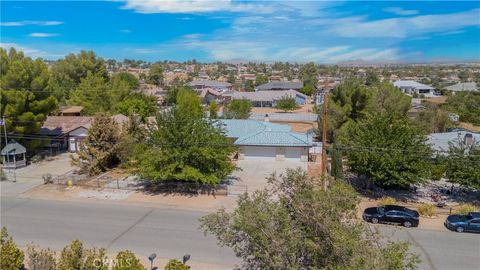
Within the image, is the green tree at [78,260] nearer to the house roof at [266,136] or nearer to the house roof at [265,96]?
the house roof at [266,136]

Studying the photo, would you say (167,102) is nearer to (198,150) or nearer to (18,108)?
(18,108)

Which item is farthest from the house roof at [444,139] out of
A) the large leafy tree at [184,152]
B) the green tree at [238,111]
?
the green tree at [238,111]

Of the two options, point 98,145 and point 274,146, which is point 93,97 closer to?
point 98,145

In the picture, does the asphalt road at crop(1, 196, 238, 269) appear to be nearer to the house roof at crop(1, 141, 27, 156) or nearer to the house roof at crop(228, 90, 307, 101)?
the house roof at crop(1, 141, 27, 156)

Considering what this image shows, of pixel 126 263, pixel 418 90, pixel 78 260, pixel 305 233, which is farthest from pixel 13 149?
pixel 418 90

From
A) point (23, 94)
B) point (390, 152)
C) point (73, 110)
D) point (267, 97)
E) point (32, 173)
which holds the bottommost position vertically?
point (32, 173)

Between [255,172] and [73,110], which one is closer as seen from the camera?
[255,172]

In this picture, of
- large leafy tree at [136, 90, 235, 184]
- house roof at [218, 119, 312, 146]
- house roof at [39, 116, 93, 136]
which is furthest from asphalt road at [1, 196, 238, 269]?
house roof at [39, 116, 93, 136]

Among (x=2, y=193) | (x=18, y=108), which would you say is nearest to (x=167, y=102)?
(x=18, y=108)
